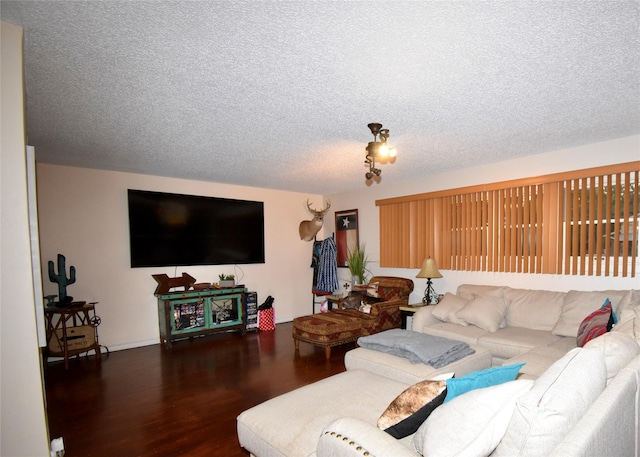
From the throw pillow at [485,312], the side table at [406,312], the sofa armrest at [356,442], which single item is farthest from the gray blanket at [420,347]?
the side table at [406,312]

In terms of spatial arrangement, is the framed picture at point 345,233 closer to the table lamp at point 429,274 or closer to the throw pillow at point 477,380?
the table lamp at point 429,274

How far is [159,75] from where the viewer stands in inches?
77.7

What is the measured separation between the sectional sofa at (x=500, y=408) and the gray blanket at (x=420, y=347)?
6 centimetres

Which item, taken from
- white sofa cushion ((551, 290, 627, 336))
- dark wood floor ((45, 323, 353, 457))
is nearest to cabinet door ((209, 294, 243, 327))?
dark wood floor ((45, 323, 353, 457))

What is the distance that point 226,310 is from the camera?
16.5ft

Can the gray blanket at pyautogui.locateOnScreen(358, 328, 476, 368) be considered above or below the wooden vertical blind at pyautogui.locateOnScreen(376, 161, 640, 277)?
below

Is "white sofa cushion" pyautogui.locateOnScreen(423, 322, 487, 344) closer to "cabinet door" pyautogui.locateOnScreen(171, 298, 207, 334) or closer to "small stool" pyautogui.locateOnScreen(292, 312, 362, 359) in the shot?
"small stool" pyautogui.locateOnScreen(292, 312, 362, 359)

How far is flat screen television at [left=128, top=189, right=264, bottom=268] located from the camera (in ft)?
15.1

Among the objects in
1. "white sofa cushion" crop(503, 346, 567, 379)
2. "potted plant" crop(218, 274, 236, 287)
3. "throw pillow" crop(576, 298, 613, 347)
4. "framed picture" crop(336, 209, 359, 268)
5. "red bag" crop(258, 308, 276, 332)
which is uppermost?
"framed picture" crop(336, 209, 359, 268)

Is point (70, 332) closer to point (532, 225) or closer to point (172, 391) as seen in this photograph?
point (172, 391)

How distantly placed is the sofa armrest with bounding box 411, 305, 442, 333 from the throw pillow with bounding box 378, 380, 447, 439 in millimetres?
2472

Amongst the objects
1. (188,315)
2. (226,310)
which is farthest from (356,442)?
(226,310)

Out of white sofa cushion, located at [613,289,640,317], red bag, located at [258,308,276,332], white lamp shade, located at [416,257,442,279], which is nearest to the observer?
white sofa cushion, located at [613,289,640,317]

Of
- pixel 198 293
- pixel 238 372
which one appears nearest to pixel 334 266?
pixel 198 293
